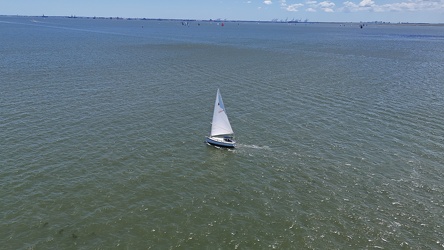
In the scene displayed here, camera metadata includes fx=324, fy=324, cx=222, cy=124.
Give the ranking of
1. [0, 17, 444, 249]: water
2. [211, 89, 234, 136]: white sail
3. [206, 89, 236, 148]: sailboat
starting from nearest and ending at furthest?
[0, 17, 444, 249]: water, [206, 89, 236, 148]: sailboat, [211, 89, 234, 136]: white sail

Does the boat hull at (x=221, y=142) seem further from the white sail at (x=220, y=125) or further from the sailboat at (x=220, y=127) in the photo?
the white sail at (x=220, y=125)

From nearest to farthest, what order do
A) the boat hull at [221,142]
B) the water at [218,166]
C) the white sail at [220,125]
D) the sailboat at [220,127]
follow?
1. the water at [218,166]
2. the boat hull at [221,142]
3. the sailboat at [220,127]
4. the white sail at [220,125]

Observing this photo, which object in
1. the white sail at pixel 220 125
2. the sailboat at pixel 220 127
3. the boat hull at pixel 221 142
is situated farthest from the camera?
the white sail at pixel 220 125

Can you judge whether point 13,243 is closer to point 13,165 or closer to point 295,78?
point 13,165

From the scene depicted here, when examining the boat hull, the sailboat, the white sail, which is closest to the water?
the boat hull

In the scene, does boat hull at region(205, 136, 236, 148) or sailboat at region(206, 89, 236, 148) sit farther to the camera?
sailboat at region(206, 89, 236, 148)

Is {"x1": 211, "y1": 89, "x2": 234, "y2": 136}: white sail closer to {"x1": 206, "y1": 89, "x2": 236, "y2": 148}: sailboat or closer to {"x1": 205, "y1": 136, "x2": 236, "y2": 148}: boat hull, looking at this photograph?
{"x1": 206, "y1": 89, "x2": 236, "y2": 148}: sailboat

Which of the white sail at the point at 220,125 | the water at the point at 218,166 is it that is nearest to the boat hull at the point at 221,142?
the water at the point at 218,166

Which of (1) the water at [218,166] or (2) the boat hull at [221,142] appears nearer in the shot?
(1) the water at [218,166]

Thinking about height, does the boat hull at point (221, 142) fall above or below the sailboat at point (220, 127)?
below
